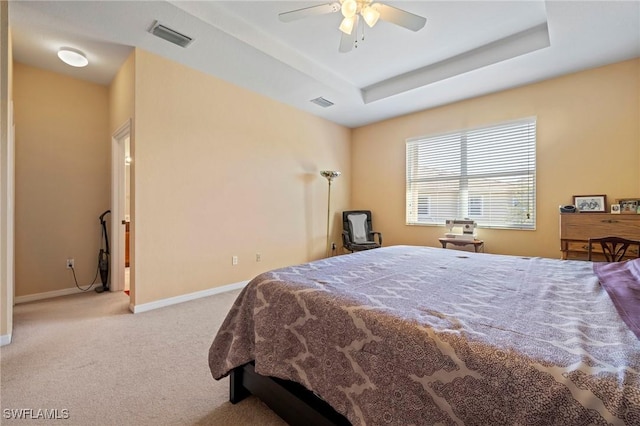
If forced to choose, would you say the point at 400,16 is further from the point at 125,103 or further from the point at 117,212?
the point at 117,212

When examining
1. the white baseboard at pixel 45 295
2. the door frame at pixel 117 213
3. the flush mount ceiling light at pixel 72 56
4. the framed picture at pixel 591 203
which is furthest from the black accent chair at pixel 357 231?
the flush mount ceiling light at pixel 72 56

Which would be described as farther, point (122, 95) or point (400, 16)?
point (122, 95)

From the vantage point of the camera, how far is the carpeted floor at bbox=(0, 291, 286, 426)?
145 cm

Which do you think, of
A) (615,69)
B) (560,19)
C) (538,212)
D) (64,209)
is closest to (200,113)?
(64,209)

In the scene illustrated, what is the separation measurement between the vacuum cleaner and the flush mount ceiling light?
173cm

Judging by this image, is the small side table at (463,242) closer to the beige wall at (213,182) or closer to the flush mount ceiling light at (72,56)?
the beige wall at (213,182)

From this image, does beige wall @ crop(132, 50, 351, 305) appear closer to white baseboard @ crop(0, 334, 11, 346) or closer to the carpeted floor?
the carpeted floor

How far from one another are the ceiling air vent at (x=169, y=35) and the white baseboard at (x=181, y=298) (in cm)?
260

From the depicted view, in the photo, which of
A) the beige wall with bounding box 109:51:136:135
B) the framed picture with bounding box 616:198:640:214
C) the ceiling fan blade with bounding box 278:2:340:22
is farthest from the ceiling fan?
the framed picture with bounding box 616:198:640:214

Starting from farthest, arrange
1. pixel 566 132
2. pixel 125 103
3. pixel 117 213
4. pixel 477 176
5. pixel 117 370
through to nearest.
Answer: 1. pixel 477 176
2. pixel 117 213
3. pixel 566 132
4. pixel 125 103
5. pixel 117 370

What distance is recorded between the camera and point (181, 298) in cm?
310

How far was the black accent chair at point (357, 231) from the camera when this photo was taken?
4605 millimetres

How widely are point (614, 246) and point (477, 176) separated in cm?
166

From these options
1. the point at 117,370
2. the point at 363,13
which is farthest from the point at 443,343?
the point at 363,13
